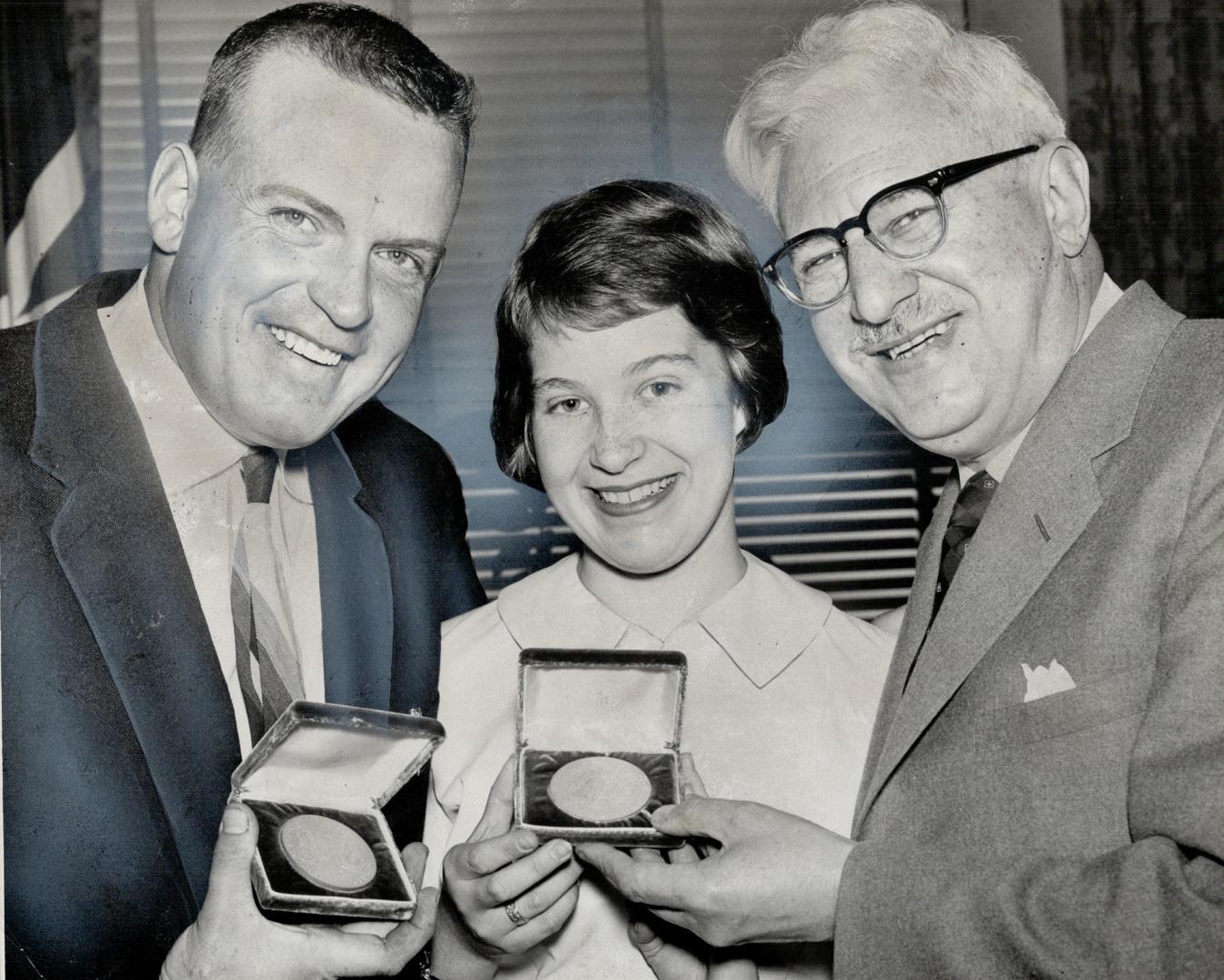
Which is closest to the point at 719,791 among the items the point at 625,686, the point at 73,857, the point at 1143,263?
the point at 625,686

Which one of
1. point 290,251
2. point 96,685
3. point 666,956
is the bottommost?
point 666,956

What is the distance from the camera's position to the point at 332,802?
2.20m

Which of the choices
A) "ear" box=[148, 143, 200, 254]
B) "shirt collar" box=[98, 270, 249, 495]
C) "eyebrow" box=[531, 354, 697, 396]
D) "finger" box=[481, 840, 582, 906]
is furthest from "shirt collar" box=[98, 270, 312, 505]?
"finger" box=[481, 840, 582, 906]

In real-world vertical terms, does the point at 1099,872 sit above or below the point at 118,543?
below

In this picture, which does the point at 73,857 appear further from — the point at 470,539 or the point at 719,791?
the point at 719,791

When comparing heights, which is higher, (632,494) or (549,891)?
(632,494)

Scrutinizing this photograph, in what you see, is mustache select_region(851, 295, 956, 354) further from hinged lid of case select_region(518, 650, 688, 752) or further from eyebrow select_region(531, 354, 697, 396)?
hinged lid of case select_region(518, 650, 688, 752)

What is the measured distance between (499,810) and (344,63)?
59.4 inches

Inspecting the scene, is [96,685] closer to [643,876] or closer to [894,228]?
[643,876]

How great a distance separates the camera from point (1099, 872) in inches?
67.6

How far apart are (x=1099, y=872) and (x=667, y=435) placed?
1110 millimetres

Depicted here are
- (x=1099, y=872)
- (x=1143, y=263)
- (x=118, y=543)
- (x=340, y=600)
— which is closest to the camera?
(x=1099, y=872)

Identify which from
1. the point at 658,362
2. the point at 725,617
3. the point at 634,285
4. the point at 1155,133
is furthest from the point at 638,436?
the point at 1155,133

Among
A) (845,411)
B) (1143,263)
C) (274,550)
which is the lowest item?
(274,550)
